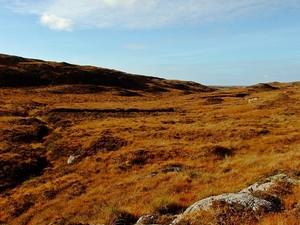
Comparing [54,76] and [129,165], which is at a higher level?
[54,76]

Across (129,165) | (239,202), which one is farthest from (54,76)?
(239,202)

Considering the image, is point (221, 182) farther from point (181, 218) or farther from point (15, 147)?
point (15, 147)

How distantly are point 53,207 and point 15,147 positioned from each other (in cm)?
1790

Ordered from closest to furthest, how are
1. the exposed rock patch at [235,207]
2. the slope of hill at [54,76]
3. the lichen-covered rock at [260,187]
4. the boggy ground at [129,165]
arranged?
the exposed rock patch at [235,207], the lichen-covered rock at [260,187], the boggy ground at [129,165], the slope of hill at [54,76]

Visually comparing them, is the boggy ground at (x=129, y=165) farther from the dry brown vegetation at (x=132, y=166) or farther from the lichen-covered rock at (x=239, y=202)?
the lichen-covered rock at (x=239, y=202)

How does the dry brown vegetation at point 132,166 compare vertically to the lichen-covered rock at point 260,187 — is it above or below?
below

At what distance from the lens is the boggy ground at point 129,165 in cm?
1280

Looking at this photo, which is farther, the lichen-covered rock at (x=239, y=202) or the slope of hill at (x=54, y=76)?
the slope of hill at (x=54, y=76)

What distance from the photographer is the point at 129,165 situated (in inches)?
1037

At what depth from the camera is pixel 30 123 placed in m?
45.6

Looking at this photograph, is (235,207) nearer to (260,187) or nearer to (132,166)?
(260,187)

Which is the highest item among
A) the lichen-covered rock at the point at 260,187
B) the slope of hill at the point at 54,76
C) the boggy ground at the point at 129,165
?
the slope of hill at the point at 54,76

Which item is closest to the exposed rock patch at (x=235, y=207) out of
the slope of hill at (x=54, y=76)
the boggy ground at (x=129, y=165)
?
the boggy ground at (x=129, y=165)

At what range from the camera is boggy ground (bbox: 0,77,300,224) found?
12.8m
